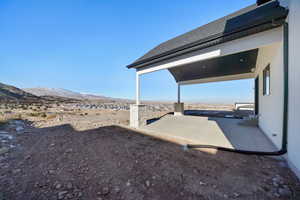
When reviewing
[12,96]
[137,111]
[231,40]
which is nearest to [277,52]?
[231,40]

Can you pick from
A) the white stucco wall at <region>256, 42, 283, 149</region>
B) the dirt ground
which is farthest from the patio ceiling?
the dirt ground

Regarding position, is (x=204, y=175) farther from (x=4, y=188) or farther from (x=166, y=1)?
(x=166, y=1)

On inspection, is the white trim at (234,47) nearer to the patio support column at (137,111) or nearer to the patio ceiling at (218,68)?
the patio support column at (137,111)

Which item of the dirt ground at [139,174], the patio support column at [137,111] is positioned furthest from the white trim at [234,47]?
the dirt ground at [139,174]

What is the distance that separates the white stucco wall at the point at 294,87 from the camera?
1913mm

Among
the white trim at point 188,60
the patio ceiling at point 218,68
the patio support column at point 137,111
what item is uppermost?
the patio ceiling at point 218,68

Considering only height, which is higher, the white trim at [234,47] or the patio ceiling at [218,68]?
the patio ceiling at [218,68]

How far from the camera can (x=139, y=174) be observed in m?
1.95

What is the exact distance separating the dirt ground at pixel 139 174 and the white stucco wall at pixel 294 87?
0.97 ft

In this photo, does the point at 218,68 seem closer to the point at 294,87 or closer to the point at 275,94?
the point at 275,94

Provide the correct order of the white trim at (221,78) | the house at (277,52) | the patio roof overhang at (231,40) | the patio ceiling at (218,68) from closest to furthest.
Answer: the house at (277,52), the patio roof overhang at (231,40), the patio ceiling at (218,68), the white trim at (221,78)

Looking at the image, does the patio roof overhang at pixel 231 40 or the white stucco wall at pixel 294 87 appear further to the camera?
the patio roof overhang at pixel 231 40

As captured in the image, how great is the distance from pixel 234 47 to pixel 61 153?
4723mm

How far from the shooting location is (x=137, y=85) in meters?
5.41
